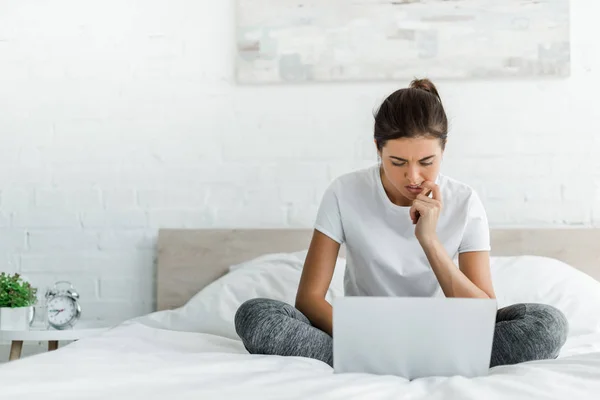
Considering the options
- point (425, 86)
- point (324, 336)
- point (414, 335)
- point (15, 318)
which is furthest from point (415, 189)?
point (15, 318)

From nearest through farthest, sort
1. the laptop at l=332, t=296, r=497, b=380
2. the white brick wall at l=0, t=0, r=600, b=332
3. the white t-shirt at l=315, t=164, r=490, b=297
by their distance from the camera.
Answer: the laptop at l=332, t=296, r=497, b=380
the white t-shirt at l=315, t=164, r=490, b=297
the white brick wall at l=0, t=0, r=600, b=332

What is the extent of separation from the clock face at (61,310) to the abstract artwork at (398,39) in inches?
40.4

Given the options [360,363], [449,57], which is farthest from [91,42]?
[360,363]

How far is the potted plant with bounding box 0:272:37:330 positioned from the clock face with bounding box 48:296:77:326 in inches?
2.8

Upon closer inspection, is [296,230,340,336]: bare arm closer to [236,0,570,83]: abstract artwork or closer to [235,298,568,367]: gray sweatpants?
[235,298,568,367]: gray sweatpants

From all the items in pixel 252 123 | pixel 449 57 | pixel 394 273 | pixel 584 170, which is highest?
pixel 449 57

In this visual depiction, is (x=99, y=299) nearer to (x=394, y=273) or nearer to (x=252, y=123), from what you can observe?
(x=252, y=123)

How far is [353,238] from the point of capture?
1946 millimetres

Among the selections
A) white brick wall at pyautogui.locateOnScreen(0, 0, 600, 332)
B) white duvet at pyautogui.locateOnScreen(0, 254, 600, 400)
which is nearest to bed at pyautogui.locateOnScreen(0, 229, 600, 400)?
white duvet at pyautogui.locateOnScreen(0, 254, 600, 400)

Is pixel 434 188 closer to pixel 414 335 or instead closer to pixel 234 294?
pixel 414 335

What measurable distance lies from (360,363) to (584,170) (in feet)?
5.56

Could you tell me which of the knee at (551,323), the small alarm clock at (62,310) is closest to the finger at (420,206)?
the knee at (551,323)

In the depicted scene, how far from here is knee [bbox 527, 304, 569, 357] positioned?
156 centimetres

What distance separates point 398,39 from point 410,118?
110cm
